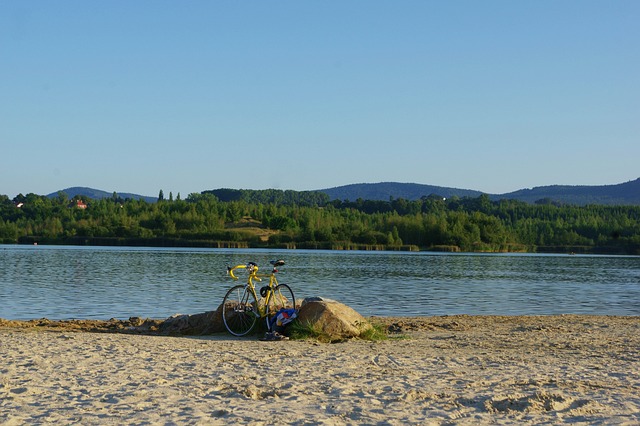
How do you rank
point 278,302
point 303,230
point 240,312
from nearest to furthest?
1. point 240,312
2. point 278,302
3. point 303,230

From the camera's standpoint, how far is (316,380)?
10.1m

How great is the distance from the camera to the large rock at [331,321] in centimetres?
1532

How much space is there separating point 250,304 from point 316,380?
6651 mm

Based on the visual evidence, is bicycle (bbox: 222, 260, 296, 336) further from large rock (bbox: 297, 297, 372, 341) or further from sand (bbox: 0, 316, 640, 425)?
sand (bbox: 0, 316, 640, 425)

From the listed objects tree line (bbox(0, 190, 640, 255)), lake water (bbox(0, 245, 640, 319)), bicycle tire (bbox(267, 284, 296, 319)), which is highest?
tree line (bbox(0, 190, 640, 255))

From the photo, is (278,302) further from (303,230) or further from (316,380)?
(303,230)

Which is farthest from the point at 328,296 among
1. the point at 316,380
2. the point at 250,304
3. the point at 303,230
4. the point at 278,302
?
the point at 303,230

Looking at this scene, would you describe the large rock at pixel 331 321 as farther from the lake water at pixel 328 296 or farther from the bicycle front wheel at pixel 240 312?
the lake water at pixel 328 296

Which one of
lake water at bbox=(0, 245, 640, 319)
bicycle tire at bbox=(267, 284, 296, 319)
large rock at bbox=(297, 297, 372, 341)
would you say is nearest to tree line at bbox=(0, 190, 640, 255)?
lake water at bbox=(0, 245, 640, 319)

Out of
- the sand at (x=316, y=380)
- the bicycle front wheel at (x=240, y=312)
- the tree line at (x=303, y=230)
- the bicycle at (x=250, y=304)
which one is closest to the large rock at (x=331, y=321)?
the sand at (x=316, y=380)

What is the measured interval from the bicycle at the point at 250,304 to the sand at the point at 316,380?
871 millimetres

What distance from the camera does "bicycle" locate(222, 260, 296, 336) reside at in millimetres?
16344

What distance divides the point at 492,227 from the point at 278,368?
509ft

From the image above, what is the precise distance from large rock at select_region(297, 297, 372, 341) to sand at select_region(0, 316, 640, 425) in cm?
42
